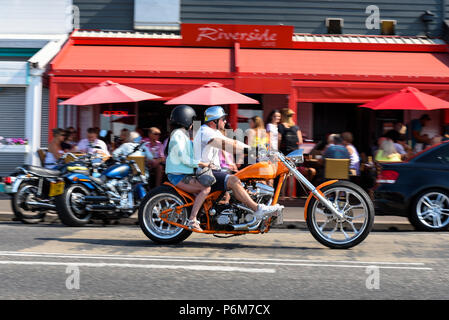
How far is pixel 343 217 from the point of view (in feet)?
24.5

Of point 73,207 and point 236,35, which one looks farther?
point 236,35

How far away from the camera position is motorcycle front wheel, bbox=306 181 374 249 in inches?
291

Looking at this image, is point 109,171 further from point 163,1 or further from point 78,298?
point 163,1

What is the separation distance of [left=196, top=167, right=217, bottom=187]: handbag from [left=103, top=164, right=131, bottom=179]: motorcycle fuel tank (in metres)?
3.20

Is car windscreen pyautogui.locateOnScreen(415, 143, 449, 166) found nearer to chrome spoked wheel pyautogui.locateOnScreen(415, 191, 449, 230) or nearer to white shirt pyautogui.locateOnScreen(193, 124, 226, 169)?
chrome spoked wheel pyautogui.locateOnScreen(415, 191, 449, 230)

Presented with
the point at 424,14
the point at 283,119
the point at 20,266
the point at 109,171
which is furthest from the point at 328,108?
the point at 20,266

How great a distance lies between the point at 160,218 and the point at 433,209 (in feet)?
14.3

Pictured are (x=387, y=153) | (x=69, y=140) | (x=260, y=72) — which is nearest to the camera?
(x=387, y=153)

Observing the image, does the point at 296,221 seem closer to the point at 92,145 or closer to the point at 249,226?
the point at 249,226

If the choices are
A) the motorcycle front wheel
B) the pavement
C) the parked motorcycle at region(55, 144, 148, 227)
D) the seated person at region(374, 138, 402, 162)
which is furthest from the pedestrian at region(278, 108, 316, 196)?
the motorcycle front wheel

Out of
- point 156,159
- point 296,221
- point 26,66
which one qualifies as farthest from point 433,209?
point 26,66

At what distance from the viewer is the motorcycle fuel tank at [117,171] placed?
10.4 meters

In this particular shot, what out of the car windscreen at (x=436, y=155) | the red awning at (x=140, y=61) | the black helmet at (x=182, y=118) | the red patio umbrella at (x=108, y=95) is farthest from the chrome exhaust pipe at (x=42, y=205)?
the car windscreen at (x=436, y=155)

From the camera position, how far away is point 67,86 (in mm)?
14430
